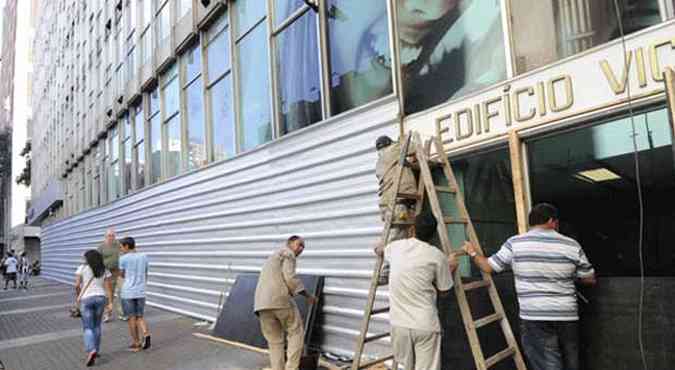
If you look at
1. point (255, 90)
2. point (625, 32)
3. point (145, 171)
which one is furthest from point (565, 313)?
point (145, 171)

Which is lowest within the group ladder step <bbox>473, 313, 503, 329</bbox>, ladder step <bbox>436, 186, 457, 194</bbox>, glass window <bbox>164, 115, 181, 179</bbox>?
ladder step <bbox>473, 313, 503, 329</bbox>

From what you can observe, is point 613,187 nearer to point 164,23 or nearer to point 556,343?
point 556,343

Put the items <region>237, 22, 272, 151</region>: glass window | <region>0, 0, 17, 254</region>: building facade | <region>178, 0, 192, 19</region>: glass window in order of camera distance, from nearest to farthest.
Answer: <region>237, 22, 272, 151</region>: glass window → <region>178, 0, 192, 19</region>: glass window → <region>0, 0, 17, 254</region>: building facade

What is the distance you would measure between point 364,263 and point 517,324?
7.59ft

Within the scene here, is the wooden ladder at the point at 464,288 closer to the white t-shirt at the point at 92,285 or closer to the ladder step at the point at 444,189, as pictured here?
the ladder step at the point at 444,189

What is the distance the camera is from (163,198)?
12.5m

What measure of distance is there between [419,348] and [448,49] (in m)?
3.36

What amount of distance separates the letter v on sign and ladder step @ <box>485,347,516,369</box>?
7.55ft

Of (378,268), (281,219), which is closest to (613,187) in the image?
(378,268)

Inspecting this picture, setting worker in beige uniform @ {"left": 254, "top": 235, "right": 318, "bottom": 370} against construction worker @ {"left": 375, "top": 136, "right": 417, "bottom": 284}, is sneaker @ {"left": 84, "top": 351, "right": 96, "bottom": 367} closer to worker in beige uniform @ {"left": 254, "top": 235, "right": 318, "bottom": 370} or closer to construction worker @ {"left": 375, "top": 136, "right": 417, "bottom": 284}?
worker in beige uniform @ {"left": 254, "top": 235, "right": 318, "bottom": 370}

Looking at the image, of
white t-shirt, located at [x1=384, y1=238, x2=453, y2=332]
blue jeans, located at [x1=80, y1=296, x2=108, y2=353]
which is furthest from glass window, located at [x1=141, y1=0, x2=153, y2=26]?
white t-shirt, located at [x1=384, y1=238, x2=453, y2=332]

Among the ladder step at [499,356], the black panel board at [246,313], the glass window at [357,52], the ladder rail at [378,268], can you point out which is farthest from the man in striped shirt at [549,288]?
the black panel board at [246,313]

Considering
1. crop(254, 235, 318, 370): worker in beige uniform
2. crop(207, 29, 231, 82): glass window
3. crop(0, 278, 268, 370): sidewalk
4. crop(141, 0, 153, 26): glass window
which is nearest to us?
crop(254, 235, 318, 370): worker in beige uniform

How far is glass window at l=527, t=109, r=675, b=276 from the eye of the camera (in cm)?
364
